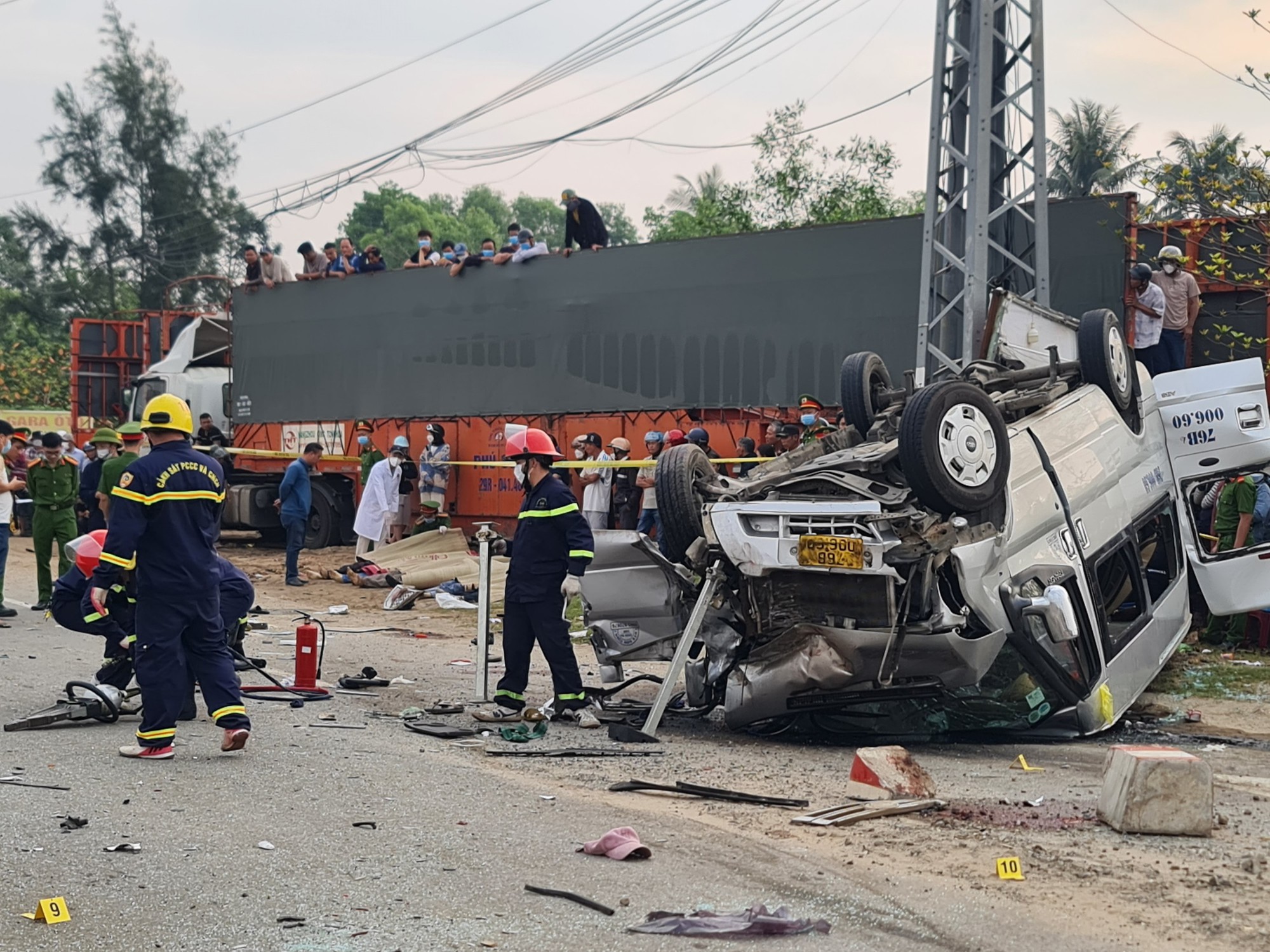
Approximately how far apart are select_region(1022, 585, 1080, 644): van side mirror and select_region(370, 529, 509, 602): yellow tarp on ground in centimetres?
853

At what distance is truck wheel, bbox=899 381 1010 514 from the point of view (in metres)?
6.99

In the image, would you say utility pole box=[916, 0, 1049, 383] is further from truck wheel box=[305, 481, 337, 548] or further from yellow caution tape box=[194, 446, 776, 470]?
truck wheel box=[305, 481, 337, 548]

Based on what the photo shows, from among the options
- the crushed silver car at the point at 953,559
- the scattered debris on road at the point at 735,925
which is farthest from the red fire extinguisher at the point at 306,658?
the scattered debris on road at the point at 735,925

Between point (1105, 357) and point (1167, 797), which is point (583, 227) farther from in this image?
point (1167, 797)

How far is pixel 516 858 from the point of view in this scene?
17.0 feet

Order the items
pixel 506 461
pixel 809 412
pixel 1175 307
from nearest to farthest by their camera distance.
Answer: pixel 1175 307 → pixel 809 412 → pixel 506 461

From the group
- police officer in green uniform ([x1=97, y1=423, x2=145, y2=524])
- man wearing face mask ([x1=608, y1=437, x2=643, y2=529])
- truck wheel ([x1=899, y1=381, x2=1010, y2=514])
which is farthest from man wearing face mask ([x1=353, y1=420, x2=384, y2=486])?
truck wheel ([x1=899, y1=381, x2=1010, y2=514])

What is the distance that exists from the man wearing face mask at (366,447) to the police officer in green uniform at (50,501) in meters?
6.02

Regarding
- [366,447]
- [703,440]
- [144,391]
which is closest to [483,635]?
[703,440]

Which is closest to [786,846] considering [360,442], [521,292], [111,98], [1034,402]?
[1034,402]

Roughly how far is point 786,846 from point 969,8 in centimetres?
947

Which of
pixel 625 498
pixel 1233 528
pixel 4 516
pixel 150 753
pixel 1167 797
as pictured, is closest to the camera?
pixel 1167 797

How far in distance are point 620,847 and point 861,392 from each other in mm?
4484

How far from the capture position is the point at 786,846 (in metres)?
5.40
